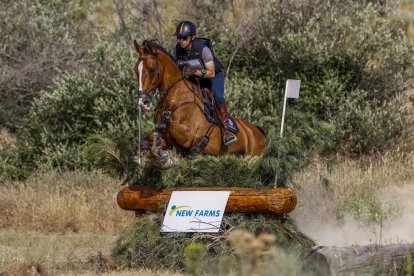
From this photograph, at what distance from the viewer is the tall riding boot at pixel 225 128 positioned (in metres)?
12.3

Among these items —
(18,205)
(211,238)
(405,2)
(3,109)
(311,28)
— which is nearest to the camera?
(211,238)

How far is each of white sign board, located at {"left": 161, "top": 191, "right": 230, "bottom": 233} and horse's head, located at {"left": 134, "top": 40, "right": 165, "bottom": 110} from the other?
139cm

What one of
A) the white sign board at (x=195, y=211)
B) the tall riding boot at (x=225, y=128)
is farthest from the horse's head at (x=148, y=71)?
the white sign board at (x=195, y=211)

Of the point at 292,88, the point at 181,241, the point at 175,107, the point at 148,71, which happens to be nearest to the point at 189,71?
the point at 175,107

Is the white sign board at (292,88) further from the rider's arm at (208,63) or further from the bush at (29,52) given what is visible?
the bush at (29,52)

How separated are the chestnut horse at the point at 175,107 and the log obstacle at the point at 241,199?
807mm

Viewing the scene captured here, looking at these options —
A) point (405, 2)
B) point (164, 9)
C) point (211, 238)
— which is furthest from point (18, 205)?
point (405, 2)

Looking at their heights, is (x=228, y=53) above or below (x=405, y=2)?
below

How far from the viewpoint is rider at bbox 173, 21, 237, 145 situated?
12047 millimetres

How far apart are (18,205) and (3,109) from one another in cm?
897

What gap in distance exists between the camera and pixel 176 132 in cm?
1187

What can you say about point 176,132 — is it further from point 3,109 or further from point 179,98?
point 3,109

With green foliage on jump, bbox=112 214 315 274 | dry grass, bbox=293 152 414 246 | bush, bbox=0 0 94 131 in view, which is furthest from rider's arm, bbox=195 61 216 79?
bush, bbox=0 0 94 131

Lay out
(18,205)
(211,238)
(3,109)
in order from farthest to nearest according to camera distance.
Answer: (3,109)
(18,205)
(211,238)
